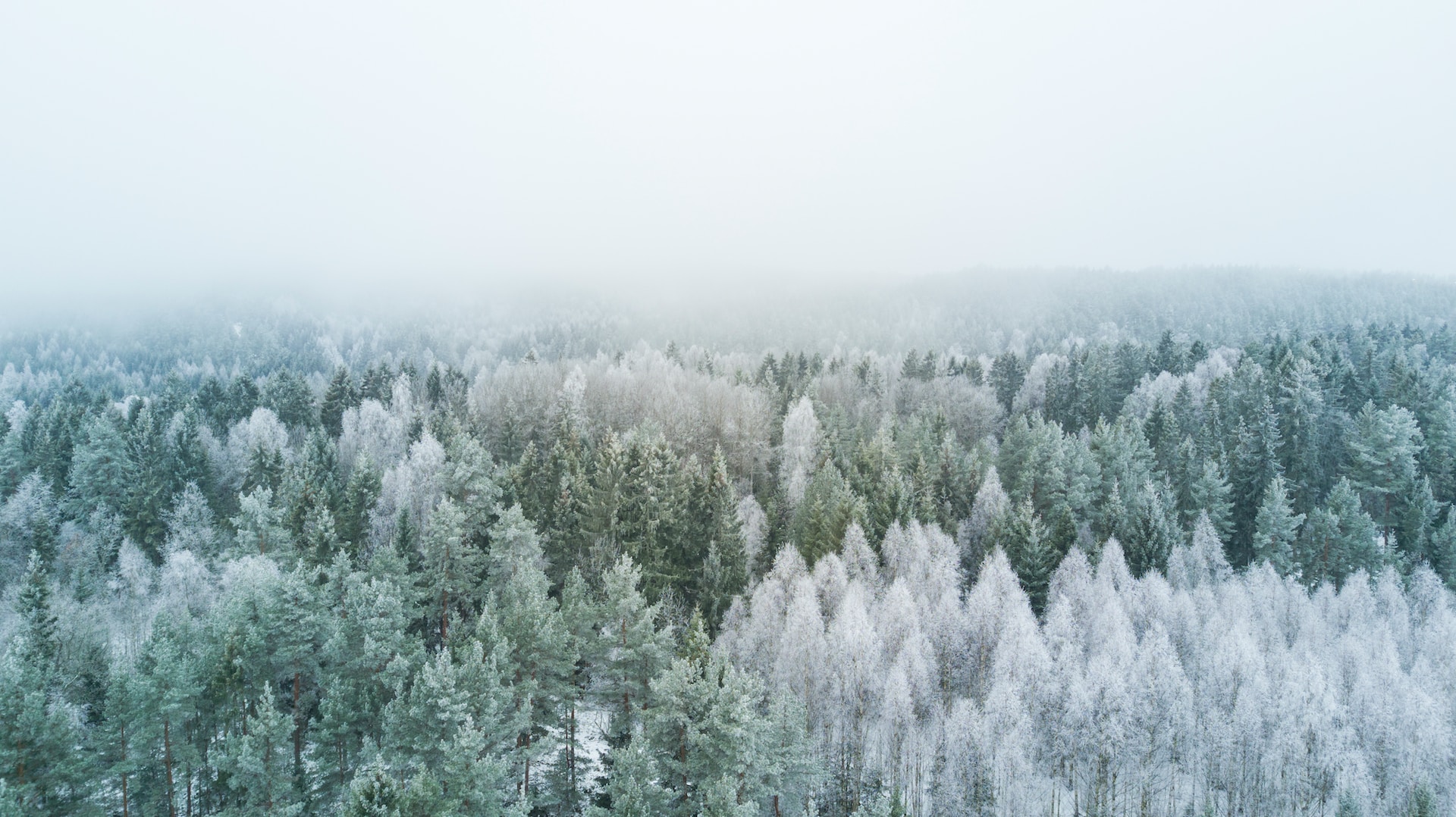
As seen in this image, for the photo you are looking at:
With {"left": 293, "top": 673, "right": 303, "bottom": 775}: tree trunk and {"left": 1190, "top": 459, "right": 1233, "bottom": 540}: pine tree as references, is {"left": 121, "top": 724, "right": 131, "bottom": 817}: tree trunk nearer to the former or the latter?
{"left": 293, "top": 673, "right": 303, "bottom": 775}: tree trunk

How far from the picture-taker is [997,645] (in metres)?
40.2

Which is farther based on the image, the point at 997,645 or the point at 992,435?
the point at 992,435

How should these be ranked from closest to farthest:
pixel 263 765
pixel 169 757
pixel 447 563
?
1. pixel 263 765
2. pixel 169 757
3. pixel 447 563

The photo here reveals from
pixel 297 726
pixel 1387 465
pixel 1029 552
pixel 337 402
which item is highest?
pixel 1387 465

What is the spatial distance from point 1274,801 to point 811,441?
41066 millimetres

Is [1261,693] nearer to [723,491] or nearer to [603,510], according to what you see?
[723,491]

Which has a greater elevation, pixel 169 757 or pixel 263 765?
pixel 263 765

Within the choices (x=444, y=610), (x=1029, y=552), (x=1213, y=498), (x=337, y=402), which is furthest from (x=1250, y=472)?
(x=337, y=402)

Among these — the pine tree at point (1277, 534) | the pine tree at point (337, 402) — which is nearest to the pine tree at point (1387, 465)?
the pine tree at point (1277, 534)

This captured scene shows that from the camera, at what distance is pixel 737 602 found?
147ft

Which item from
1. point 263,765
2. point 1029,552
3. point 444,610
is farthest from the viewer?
point 1029,552

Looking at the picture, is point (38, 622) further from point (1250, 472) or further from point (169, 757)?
point (1250, 472)

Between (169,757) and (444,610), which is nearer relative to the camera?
(169,757)

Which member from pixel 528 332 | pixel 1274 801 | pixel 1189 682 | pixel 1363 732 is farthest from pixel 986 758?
pixel 528 332
